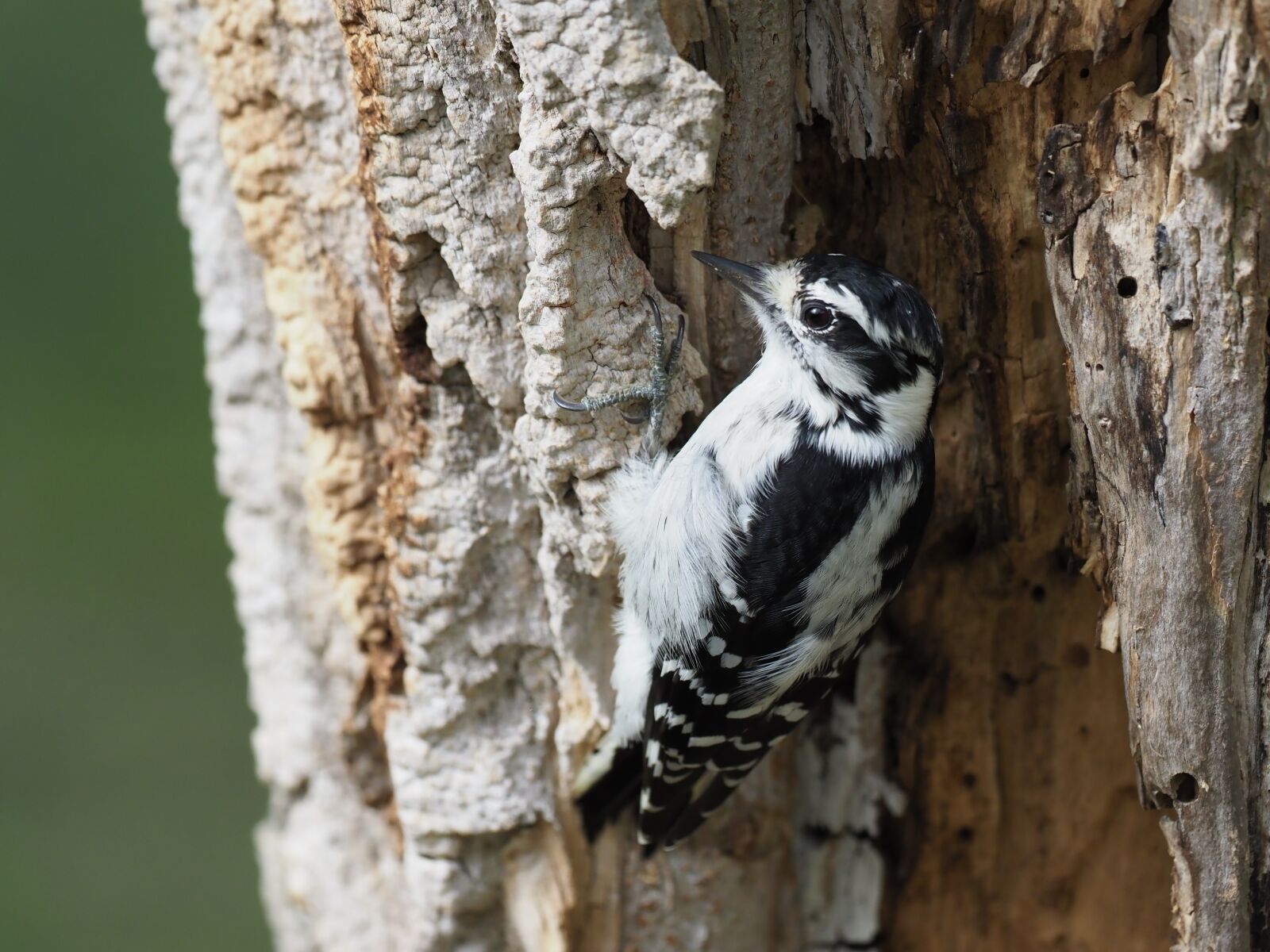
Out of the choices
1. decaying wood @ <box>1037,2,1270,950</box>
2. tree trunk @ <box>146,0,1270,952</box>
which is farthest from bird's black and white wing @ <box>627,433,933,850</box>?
decaying wood @ <box>1037,2,1270,950</box>

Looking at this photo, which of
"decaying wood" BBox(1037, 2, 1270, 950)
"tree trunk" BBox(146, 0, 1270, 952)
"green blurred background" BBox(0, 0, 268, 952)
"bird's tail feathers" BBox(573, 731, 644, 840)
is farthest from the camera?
"green blurred background" BBox(0, 0, 268, 952)

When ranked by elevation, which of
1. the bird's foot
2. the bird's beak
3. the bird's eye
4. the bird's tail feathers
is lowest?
the bird's tail feathers

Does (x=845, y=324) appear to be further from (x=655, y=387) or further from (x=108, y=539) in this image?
(x=108, y=539)

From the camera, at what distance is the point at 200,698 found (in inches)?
216

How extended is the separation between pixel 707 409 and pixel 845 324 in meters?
0.45

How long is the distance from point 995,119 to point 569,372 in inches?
38.6

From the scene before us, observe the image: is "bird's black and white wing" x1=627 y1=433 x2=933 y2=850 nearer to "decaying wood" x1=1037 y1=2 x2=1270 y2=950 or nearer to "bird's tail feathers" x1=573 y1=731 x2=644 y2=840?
"bird's tail feathers" x1=573 y1=731 x2=644 y2=840

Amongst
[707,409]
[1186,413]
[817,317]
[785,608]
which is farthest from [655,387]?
[1186,413]

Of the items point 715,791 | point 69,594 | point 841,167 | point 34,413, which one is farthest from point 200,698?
point 841,167

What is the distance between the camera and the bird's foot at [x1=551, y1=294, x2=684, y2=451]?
2.59 metres

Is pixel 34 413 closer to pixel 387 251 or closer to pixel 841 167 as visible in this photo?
pixel 387 251

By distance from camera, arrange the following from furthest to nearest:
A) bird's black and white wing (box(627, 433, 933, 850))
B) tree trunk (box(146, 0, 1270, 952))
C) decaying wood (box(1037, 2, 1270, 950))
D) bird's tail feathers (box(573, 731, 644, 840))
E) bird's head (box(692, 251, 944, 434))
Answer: bird's tail feathers (box(573, 731, 644, 840)), bird's black and white wing (box(627, 433, 933, 850)), bird's head (box(692, 251, 944, 434)), tree trunk (box(146, 0, 1270, 952)), decaying wood (box(1037, 2, 1270, 950))

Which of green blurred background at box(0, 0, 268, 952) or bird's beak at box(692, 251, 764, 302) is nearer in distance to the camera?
bird's beak at box(692, 251, 764, 302)

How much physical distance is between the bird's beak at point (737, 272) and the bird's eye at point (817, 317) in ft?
0.36
